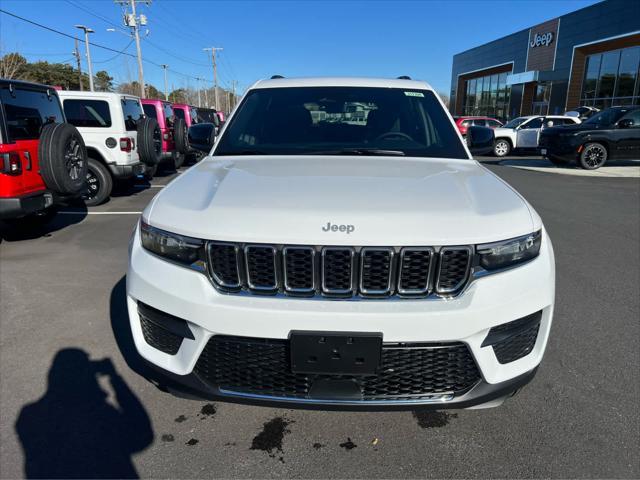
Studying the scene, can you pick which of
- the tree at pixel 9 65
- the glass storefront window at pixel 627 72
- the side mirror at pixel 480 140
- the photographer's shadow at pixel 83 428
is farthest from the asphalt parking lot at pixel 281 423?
the glass storefront window at pixel 627 72

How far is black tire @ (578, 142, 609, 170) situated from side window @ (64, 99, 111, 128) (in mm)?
13057

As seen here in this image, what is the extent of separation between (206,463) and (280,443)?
37 centimetres

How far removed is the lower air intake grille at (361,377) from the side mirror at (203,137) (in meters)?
2.06

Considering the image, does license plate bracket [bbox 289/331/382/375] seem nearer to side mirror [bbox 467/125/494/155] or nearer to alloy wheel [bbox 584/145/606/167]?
side mirror [bbox 467/125/494/155]

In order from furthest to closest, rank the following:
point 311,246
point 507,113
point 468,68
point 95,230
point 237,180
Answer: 1. point 468,68
2. point 507,113
3. point 95,230
4. point 237,180
5. point 311,246

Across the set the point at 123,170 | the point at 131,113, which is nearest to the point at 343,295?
the point at 123,170

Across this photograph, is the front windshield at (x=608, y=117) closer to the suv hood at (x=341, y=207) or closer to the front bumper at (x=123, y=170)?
the front bumper at (x=123, y=170)

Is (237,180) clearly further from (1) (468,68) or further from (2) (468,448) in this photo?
(1) (468,68)

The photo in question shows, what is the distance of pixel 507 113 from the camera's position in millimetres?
38812

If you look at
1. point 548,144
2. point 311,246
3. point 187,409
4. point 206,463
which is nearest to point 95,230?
point 187,409

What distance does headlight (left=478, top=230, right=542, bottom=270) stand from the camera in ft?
6.16

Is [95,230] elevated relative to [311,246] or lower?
lower

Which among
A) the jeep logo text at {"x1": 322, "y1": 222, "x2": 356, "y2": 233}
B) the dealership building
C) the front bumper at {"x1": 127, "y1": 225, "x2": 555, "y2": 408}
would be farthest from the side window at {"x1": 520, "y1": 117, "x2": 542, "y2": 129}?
the jeep logo text at {"x1": 322, "y1": 222, "x2": 356, "y2": 233}

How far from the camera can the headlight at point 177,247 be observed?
1919 millimetres
